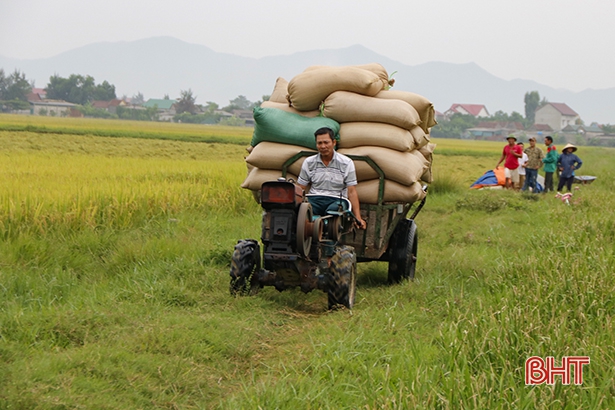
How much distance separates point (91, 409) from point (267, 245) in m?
2.38

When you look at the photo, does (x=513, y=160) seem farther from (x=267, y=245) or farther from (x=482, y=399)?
(x=482, y=399)

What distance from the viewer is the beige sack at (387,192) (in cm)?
643

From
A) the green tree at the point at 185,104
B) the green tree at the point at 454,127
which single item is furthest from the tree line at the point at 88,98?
the green tree at the point at 454,127

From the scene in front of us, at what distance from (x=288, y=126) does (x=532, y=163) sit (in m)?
10.2

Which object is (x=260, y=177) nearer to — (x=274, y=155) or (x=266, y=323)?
(x=274, y=155)

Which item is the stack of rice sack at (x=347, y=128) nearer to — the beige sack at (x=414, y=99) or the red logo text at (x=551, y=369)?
the beige sack at (x=414, y=99)

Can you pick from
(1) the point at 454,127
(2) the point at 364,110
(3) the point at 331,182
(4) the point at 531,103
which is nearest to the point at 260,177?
(3) the point at 331,182

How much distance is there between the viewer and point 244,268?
5.68m

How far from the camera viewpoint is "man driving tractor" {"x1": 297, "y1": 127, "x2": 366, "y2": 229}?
19.8ft

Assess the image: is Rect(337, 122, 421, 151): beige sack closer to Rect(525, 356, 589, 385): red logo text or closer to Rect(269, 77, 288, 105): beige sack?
Rect(269, 77, 288, 105): beige sack

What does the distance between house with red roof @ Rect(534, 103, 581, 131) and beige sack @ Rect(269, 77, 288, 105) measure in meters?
146

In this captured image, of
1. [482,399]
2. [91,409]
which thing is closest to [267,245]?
[91,409]

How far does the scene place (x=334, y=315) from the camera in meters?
5.44

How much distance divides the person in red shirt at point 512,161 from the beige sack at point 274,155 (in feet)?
31.8
